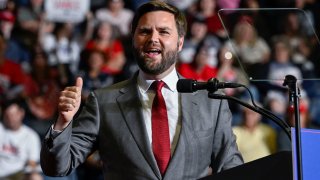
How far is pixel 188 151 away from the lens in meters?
2.50

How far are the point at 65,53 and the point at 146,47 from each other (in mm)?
3921

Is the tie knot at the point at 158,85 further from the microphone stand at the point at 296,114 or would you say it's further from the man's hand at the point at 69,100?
the microphone stand at the point at 296,114

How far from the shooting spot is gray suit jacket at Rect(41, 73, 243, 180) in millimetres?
2469

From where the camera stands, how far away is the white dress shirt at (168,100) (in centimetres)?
255

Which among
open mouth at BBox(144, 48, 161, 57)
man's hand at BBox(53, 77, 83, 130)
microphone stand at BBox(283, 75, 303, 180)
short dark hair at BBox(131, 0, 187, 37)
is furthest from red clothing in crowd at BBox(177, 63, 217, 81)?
microphone stand at BBox(283, 75, 303, 180)

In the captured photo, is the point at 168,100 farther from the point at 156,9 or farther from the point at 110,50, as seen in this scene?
the point at 110,50

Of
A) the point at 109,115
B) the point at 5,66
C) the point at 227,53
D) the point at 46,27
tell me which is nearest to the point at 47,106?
the point at 5,66

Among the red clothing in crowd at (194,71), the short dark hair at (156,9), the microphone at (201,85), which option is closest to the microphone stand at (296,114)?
the microphone at (201,85)

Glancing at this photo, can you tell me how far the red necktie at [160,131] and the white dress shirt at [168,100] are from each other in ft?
0.06

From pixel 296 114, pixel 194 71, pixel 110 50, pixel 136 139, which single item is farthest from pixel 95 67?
pixel 296 114

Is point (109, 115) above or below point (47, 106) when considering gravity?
above

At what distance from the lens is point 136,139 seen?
8.22 feet

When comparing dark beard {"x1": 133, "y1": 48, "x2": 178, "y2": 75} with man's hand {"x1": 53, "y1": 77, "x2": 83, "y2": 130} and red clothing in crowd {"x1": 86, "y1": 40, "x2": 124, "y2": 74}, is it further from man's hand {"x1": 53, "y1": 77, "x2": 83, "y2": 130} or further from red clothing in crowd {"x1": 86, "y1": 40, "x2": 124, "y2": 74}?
red clothing in crowd {"x1": 86, "y1": 40, "x2": 124, "y2": 74}

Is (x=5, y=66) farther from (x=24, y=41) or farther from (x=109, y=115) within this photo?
(x=109, y=115)
